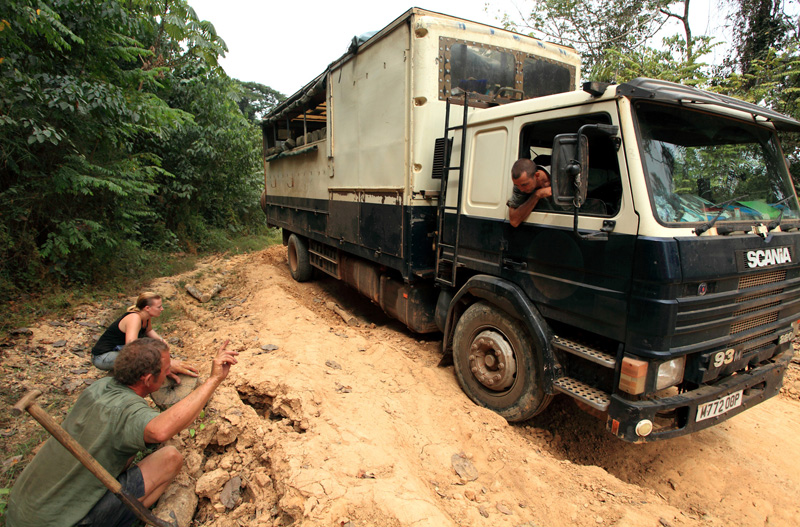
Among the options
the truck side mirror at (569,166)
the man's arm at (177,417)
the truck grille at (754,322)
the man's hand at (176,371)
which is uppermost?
the truck side mirror at (569,166)

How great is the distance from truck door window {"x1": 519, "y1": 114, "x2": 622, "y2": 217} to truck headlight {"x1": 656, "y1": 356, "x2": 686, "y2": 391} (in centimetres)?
95

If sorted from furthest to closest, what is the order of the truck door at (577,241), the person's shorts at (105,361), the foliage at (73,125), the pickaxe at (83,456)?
the foliage at (73,125) < the person's shorts at (105,361) < the truck door at (577,241) < the pickaxe at (83,456)

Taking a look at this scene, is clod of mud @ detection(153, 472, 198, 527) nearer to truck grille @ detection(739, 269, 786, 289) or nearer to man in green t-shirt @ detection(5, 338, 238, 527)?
man in green t-shirt @ detection(5, 338, 238, 527)

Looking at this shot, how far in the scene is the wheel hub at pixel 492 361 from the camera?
10.3ft

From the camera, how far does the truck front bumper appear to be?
7.84 ft

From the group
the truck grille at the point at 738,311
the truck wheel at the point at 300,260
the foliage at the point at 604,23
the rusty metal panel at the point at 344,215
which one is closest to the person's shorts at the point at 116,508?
the truck grille at the point at 738,311

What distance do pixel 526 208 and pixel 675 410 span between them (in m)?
1.58

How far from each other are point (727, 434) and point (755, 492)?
2.13 feet

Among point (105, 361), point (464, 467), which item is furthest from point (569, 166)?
point (105, 361)

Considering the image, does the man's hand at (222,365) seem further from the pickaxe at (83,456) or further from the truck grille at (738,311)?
the truck grille at (738,311)

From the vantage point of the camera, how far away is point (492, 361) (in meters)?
3.30

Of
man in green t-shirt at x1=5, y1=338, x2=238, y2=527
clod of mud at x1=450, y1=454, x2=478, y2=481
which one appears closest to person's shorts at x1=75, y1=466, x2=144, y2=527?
man in green t-shirt at x1=5, y1=338, x2=238, y2=527

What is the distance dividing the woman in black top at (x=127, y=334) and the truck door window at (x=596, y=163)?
3.22 meters

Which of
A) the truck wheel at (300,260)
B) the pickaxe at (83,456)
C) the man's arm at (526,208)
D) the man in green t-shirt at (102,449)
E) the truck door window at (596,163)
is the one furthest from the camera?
the truck wheel at (300,260)
